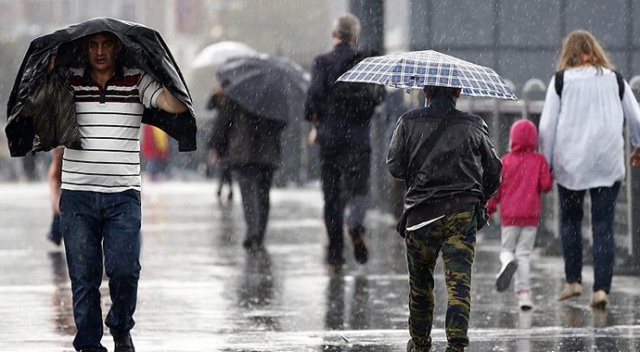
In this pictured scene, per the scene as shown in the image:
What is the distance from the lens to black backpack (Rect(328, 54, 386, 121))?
12.3 meters

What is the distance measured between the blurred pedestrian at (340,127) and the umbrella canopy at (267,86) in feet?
6.37

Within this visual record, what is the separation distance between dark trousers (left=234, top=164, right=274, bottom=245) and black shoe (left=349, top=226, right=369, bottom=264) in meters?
2.04

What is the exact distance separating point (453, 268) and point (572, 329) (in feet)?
5.44

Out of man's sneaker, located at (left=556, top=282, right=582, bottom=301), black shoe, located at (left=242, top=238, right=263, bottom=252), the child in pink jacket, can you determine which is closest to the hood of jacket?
the child in pink jacket

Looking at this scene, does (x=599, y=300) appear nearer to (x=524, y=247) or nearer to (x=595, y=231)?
(x=595, y=231)

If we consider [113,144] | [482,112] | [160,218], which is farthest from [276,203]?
[113,144]

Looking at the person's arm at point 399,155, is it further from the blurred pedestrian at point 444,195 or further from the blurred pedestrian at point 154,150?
the blurred pedestrian at point 154,150

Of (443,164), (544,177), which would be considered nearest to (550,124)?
(544,177)

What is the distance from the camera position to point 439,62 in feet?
25.9

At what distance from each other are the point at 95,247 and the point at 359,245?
16.5ft

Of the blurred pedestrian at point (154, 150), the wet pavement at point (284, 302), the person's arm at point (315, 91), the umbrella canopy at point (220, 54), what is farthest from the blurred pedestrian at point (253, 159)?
the blurred pedestrian at point (154, 150)

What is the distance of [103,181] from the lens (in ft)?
24.7

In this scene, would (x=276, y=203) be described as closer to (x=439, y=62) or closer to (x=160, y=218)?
(x=160, y=218)

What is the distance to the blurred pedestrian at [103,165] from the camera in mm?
7535
